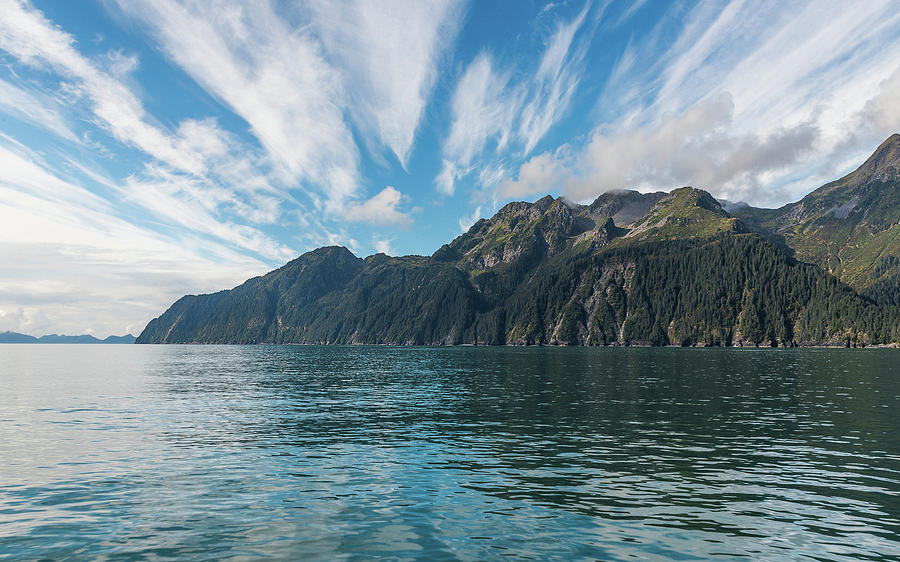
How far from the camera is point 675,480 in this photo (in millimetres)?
24594

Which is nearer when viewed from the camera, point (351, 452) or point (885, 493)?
point (885, 493)

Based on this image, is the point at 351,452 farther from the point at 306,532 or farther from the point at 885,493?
the point at 885,493

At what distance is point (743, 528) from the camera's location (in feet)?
60.3

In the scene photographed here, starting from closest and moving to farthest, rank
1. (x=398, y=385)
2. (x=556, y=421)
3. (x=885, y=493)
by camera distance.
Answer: (x=885, y=493), (x=556, y=421), (x=398, y=385)

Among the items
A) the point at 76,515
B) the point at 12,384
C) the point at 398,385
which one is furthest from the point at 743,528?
the point at 12,384

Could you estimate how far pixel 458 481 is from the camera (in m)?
24.8

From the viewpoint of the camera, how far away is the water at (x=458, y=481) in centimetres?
1716

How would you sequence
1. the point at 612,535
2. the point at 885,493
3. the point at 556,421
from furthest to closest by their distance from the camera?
the point at 556,421 → the point at 885,493 → the point at 612,535

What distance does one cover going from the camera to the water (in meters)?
17.2

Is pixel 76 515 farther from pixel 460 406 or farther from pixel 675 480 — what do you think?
pixel 460 406

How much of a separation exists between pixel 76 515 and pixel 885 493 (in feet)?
119

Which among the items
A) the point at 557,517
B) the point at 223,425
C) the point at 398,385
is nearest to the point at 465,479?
the point at 557,517

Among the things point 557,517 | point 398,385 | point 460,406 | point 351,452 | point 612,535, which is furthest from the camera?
point 398,385

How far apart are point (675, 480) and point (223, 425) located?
3684 centimetres
